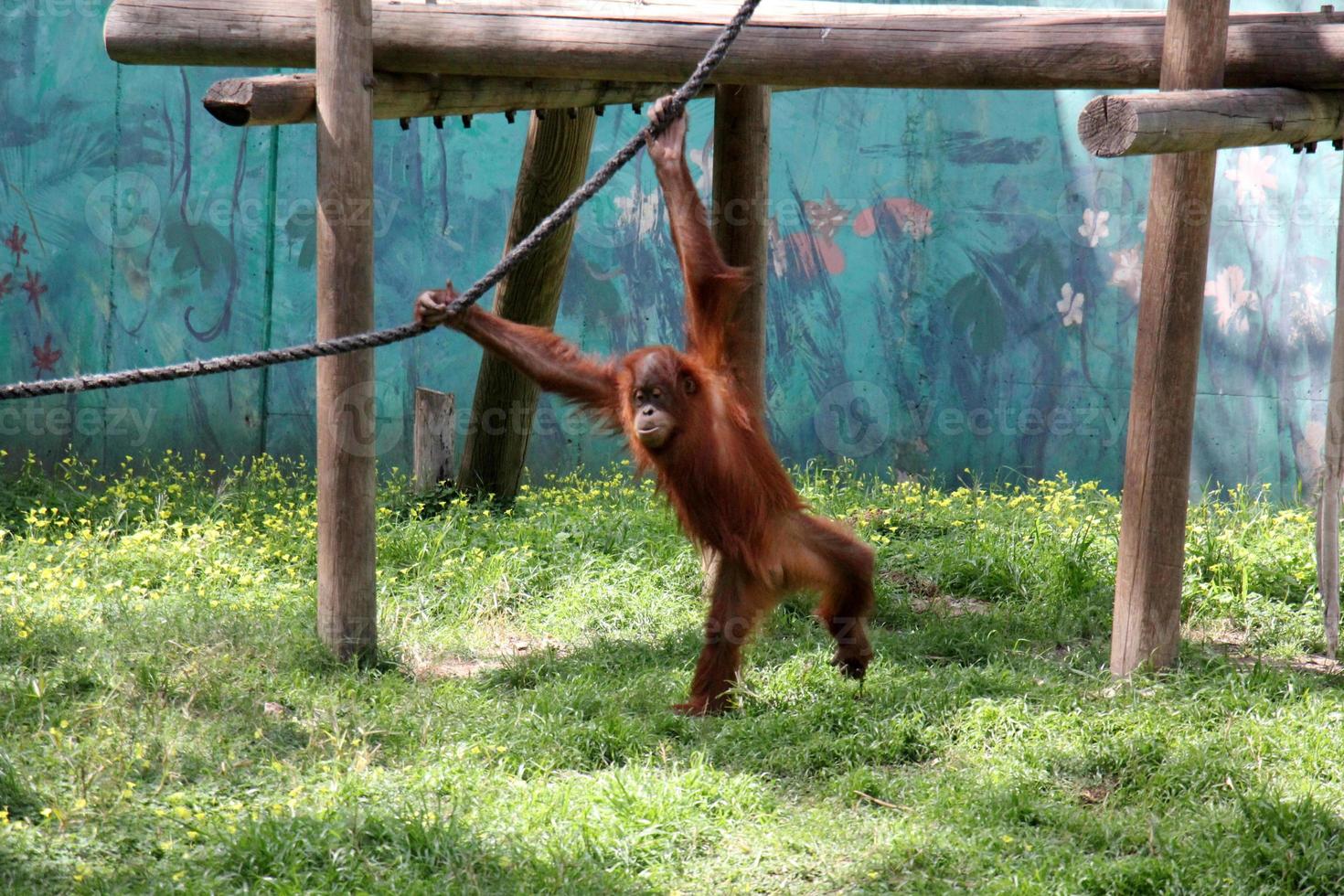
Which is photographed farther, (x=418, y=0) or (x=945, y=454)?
(x=945, y=454)

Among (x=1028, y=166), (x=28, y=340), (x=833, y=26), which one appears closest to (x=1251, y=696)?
(x=833, y=26)

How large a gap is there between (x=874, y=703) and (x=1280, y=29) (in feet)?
7.80

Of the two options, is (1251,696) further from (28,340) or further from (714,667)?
(28,340)

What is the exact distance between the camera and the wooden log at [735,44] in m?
4.20

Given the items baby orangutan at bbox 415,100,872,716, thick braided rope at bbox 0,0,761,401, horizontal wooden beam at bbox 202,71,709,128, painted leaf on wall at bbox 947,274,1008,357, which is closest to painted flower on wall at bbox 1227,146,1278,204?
painted leaf on wall at bbox 947,274,1008,357

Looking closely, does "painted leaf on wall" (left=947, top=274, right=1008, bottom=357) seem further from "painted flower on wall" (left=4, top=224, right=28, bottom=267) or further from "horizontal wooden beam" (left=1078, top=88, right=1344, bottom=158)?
"painted flower on wall" (left=4, top=224, right=28, bottom=267)

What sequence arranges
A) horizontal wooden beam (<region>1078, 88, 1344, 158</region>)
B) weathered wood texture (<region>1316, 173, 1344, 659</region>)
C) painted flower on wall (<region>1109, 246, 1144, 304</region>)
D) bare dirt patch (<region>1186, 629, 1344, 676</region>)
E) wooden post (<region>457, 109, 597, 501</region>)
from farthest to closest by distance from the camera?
painted flower on wall (<region>1109, 246, 1144, 304</region>)
wooden post (<region>457, 109, 597, 501</region>)
bare dirt patch (<region>1186, 629, 1344, 676</region>)
weathered wood texture (<region>1316, 173, 1344, 659</region>)
horizontal wooden beam (<region>1078, 88, 1344, 158</region>)

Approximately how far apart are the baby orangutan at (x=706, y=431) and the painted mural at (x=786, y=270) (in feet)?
12.0

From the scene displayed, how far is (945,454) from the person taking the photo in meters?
8.09

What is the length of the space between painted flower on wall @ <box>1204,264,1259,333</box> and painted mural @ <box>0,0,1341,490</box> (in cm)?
1

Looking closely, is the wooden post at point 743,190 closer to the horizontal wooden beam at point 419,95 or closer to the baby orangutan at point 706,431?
the horizontal wooden beam at point 419,95

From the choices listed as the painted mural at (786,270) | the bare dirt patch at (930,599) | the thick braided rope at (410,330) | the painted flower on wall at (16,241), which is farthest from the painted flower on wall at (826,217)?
the painted flower on wall at (16,241)

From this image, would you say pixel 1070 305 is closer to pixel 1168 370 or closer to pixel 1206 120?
pixel 1168 370

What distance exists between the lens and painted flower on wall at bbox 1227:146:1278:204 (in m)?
7.66
